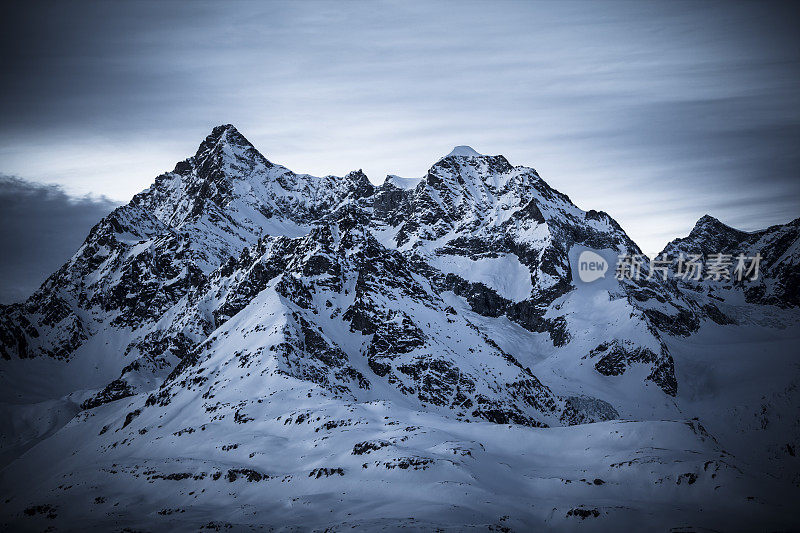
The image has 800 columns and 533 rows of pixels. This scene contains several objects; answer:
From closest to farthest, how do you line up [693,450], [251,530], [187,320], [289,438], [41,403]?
1. [251,530]
2. [693,450]
3. [289,438]
4. [41,403]
5. [187,320]

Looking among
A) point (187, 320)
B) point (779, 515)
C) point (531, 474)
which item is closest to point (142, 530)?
point (531, 474)

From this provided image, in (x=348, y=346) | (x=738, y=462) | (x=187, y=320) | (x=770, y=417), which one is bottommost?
(x=770, y=417)

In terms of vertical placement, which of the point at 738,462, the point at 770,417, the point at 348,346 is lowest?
the point at 770,417

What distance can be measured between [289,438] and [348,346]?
48479 mm

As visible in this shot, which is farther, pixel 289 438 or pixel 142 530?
pixel 289 438

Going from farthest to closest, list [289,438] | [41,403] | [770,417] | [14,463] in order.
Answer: [41,403]
[770,417]
[14,463]
[289,438]

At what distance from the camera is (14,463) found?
132m

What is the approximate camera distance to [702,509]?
187ft

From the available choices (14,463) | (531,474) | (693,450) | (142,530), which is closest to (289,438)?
(142,530)

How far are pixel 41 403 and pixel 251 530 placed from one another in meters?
141

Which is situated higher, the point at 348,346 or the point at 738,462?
the point at 348,346

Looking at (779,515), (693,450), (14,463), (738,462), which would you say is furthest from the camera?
(14,463)

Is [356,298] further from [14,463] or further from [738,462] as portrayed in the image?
[738,462]

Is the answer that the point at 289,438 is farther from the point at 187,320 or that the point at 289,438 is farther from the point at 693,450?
the point at 187,320
